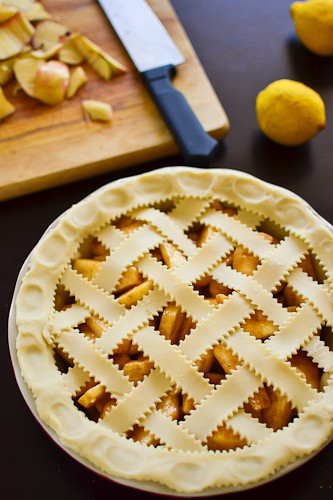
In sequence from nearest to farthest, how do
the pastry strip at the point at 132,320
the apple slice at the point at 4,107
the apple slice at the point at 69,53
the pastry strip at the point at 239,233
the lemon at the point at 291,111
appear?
the pastry strip at the point at 132,320
the pastry strip at the point at 239,233
the lemon at the point at 291,111
the apple slice at the point at 4,107
the apple slice at the point at 69,53

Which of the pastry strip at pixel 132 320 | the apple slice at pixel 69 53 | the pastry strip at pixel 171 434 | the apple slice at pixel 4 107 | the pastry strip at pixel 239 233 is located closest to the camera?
the pastry strip at pixel 171 434

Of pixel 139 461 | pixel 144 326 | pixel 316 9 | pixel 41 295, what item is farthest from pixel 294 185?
pixel 139 461

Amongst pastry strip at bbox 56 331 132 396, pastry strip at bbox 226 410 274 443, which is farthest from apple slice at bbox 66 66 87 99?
pastry strip at bbox 226 410 274 443

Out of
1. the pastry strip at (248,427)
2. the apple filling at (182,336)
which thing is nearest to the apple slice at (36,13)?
the apple filling at (182,336)

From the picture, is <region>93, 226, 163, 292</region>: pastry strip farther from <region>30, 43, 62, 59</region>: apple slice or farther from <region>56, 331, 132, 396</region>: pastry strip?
<region>30, 43, 62, 59</region>: apple slice

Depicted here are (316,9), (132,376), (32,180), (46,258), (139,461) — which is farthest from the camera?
(316,9)

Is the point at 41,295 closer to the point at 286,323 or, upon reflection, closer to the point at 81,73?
the point at 286,323

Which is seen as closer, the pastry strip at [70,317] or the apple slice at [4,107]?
the pastry strip at [70,317]

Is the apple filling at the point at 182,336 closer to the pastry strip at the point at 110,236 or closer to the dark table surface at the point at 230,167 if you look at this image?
the pastry strip at the point at 110,236

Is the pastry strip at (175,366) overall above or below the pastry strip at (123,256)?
below
